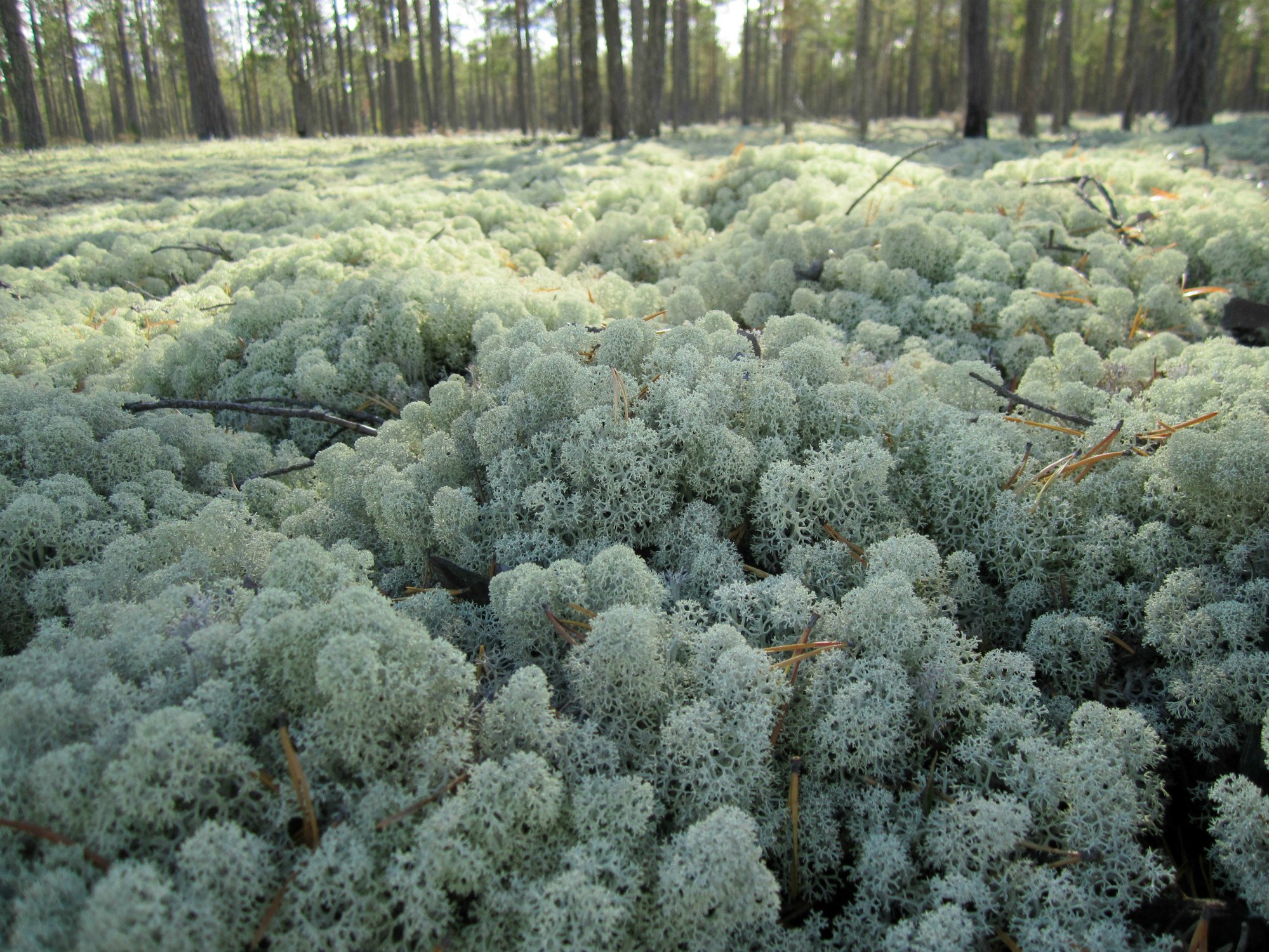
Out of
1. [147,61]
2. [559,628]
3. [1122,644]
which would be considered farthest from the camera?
[147,61]

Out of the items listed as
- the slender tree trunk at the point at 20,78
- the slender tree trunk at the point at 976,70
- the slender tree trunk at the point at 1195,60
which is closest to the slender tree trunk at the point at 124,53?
the slender tree trunk at the point at 20,78

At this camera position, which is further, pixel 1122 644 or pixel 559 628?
pixel 1122 644

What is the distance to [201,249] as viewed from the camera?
4188 millimetres

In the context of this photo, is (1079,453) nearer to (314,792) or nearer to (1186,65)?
(314,792)

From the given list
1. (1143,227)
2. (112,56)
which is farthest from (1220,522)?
(112,56)

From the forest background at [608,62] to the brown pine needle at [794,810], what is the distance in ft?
34.4

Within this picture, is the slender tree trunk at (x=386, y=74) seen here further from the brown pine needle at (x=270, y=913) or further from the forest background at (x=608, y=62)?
the brown pine needle at (x=270, y=913)

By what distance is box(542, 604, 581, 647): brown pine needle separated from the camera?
1.56m

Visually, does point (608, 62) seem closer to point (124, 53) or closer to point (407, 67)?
point (407, 67)

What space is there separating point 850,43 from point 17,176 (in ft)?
98.4

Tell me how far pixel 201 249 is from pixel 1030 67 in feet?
42.6

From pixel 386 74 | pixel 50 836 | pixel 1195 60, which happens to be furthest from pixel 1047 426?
pixel 386 74

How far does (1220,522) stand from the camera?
6.19 ft

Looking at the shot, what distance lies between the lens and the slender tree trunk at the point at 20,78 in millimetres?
7605
